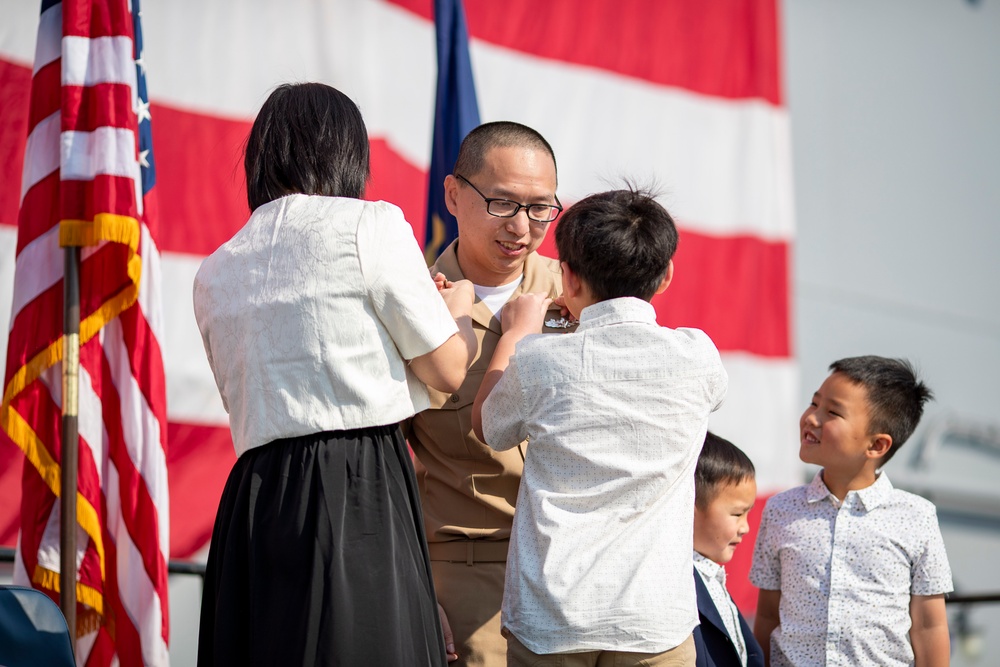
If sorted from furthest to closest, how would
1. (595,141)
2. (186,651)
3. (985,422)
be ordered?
1. (985,422)
2. (595,141)
3. (186,651)

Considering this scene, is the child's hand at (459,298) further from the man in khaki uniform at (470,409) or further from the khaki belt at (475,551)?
the khaki belt at (475,551)

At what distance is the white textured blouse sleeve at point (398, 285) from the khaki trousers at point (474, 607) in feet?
1.47

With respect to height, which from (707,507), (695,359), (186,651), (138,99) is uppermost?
(138,99)

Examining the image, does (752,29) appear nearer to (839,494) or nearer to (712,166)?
(712,166)

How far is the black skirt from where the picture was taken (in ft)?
4.03

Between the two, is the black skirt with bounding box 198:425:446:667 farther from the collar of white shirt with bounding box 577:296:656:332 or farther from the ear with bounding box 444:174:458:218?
the ear with bounding box 444:174:458:218

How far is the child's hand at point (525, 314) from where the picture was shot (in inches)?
59.8

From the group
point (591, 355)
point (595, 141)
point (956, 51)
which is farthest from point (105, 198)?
point (956, 51)

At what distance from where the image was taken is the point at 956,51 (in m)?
5.23

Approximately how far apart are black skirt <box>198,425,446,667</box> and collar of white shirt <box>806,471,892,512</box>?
876 millimetres

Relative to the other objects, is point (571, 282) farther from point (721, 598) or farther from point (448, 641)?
point (721, 598)

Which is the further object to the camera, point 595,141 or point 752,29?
point 752,29

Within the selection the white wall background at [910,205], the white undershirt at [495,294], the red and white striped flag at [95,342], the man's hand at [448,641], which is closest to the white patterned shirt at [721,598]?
the man's hand at [448,641]

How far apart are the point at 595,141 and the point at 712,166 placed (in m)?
0.54
